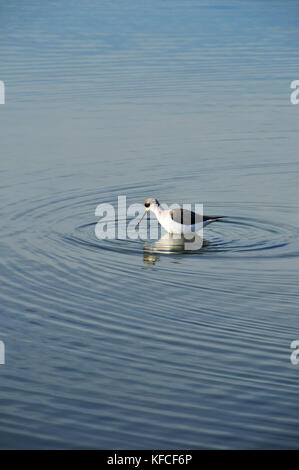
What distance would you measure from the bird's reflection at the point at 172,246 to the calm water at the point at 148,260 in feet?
0.38

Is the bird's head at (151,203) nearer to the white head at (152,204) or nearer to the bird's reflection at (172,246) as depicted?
the white head at (152,204)

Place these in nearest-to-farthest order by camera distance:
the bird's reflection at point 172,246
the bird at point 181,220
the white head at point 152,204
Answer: the bird's reflection at point 172,246 < the bird at point 181,220 < the white head at point 152,204

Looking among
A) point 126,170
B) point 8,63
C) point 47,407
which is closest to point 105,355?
point 47,407

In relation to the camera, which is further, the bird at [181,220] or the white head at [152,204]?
the white head at [152,204]

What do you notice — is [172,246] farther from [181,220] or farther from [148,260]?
[148,260]

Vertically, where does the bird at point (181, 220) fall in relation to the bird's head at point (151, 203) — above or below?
below

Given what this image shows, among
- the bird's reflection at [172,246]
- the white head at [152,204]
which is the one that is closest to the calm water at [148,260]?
the bird's reflection at [172,246]

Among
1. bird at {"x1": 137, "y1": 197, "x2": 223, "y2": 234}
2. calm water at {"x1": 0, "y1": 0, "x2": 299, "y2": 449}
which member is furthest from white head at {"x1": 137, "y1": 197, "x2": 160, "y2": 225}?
calm water at {"x1": 0, "y1": 0, "x2": 299, "y2": 449}

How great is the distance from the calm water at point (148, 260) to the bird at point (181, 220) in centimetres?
36

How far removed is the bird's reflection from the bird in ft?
0.48

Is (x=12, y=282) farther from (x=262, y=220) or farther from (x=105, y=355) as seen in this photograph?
(x=262, y=220)

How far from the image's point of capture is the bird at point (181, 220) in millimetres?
16172

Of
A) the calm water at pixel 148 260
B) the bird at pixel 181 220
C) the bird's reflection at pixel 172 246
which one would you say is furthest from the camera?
the bird at pixel 181 220

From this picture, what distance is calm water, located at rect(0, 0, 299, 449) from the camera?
31.7 feet
